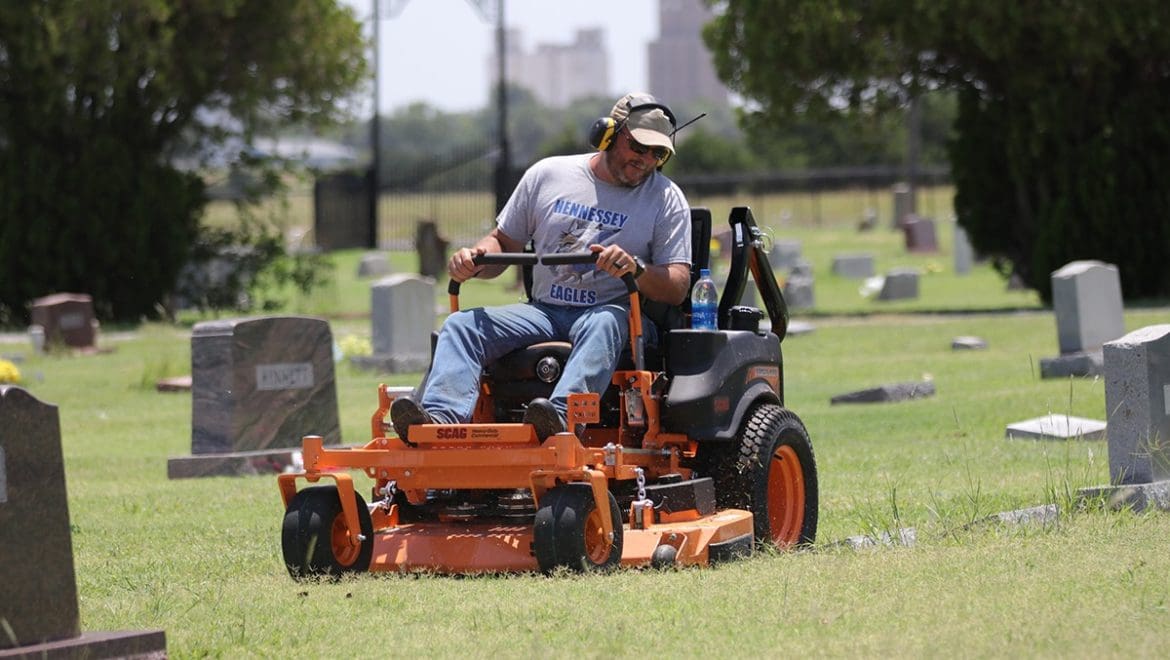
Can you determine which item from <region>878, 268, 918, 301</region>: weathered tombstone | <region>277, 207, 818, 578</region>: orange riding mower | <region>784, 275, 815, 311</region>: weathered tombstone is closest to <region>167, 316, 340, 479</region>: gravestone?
<region>277, 207, 818, 578</region>: orange riding mower

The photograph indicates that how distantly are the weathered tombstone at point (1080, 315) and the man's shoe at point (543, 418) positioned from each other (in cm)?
1075

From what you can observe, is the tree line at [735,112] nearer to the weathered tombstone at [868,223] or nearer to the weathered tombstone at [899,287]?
the weathered tombstone at [899,287]

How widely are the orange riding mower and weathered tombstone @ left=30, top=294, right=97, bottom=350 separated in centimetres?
1748

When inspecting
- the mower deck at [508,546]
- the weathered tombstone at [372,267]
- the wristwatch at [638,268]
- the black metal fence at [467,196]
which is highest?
the black metal fence at [467,196]

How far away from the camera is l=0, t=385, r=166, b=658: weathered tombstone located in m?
5.64

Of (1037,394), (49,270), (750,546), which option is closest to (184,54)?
(49,270)

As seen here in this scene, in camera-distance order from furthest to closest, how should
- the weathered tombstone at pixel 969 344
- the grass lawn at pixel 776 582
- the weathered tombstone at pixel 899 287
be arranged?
the weathered tombstone at pixel 899 287
the weathered tombstone at pixel 969 344
the grass lawn at pixel 776 582

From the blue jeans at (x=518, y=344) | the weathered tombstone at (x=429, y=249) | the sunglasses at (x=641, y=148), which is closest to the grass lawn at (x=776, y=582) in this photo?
the blue jeans at (x=518, y=344)

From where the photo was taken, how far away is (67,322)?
992 inches

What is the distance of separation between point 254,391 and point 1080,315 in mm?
7849

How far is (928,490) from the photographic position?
10641 millimetres

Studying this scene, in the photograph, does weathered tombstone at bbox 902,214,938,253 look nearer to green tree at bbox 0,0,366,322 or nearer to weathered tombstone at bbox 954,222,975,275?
weathered tombstone at bbox 954,222,975,275

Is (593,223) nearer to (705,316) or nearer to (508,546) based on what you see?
(705,316)

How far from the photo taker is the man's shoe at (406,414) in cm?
777
